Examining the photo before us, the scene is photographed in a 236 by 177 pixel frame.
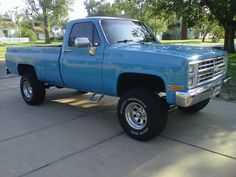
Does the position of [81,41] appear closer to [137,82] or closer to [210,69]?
[137,82]

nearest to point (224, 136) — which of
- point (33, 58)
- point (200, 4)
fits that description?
point (33, 58)

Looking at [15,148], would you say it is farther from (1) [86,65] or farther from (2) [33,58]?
(2) [33,58]

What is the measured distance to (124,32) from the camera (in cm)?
565

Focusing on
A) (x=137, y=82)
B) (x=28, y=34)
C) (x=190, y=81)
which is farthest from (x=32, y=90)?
(x=28, y=34)

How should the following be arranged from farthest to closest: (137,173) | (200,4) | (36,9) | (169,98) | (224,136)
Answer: (36,9) → (200,4) → (224,136) → (169,98) → (137,173)

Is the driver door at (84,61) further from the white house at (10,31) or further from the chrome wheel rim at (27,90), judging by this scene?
the white house at (10,31)

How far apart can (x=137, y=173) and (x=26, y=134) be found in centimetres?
240

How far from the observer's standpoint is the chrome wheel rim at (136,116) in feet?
15.9

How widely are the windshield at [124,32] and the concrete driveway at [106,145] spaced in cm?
163

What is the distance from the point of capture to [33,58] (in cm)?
692

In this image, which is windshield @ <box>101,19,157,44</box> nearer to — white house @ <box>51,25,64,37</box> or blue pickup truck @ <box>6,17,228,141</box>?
blue pickup truck @ <box>6,17,228,141</box>

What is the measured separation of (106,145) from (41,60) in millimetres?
2903

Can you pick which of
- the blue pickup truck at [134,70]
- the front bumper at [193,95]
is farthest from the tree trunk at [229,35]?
the front bumper at [193,95]

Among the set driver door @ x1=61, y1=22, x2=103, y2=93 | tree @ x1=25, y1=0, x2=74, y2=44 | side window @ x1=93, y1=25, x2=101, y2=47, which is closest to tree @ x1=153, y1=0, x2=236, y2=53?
driver door @ x1=61, y1=22, x2=103, y2=93
